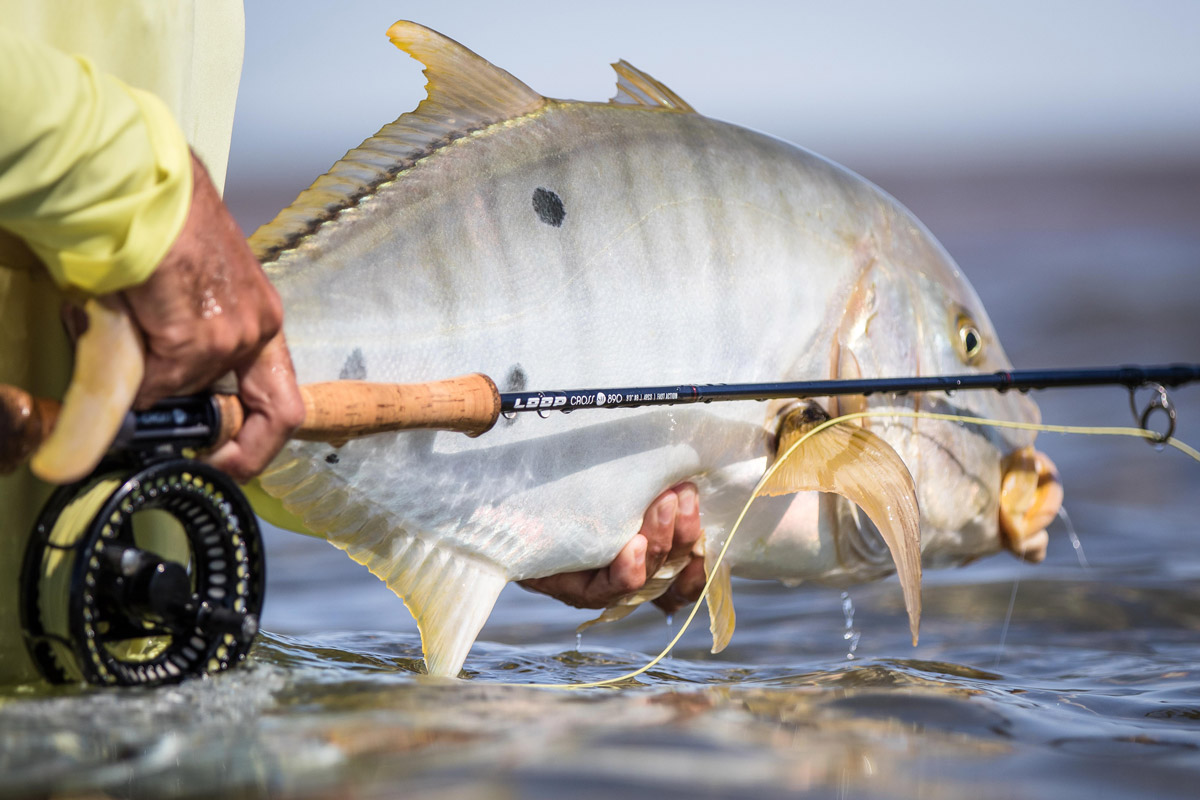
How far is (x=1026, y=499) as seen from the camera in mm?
2996

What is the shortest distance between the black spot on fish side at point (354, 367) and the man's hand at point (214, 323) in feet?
0.86

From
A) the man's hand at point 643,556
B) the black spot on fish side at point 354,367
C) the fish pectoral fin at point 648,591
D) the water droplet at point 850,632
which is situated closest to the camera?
the black spot on fish side at point 354,367

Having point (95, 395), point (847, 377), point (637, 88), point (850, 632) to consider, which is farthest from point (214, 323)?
point (850, 632)

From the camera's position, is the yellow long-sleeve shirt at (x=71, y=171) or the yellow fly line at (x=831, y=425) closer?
the yellow long-sleeve shirt at (x=71, y=171)

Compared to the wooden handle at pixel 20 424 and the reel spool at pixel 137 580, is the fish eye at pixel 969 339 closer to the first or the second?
the reel spool at pixel 137 580

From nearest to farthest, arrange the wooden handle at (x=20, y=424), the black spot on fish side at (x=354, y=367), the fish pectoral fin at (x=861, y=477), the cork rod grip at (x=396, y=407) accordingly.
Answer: the wooden handle at (x=20, y=424) < the cork rod grip at (x=396, y=407) < the black spot on fish side at (x=354, y=367) < the fish pectoral fin at (x=861, y=477)

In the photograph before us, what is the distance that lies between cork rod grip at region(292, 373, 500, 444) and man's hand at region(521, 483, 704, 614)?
0.59m

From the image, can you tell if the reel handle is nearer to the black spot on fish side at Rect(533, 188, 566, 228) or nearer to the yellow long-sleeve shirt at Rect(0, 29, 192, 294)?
the yellow long-sleeve shirt at Rect(0, 29, 192, 294)

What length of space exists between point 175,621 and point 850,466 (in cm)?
131

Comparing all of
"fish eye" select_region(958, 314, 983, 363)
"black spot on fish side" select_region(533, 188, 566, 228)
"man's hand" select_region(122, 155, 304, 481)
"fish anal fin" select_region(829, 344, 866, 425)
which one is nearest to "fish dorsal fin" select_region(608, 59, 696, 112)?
"black spot on fish side" select_region(533, 188, 566, 228)

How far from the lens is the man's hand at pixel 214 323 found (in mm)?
1524

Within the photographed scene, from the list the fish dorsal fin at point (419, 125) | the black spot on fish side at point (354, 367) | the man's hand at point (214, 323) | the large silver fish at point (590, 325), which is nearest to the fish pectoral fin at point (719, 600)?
the large silver fish at point (590, 325)

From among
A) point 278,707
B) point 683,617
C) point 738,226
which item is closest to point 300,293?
point 278,707

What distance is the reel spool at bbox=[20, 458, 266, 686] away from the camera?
156 cm
